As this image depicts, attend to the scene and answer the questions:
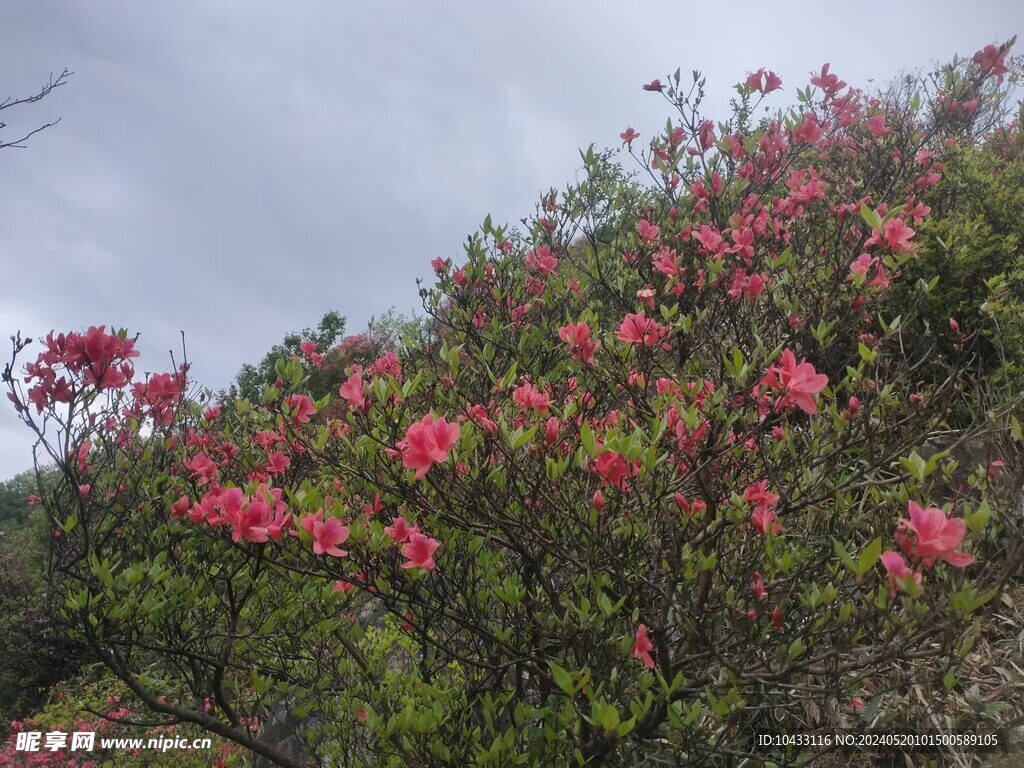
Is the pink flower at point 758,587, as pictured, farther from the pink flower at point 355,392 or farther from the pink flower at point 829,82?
the pink flower at point 829,82

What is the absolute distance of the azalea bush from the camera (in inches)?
68.9

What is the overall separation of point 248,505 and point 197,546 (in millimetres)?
2159

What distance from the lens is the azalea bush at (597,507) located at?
1751 mm

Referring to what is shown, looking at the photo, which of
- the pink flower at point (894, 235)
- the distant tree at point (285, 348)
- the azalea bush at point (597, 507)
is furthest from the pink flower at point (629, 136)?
the distant tree at point (285, 348)

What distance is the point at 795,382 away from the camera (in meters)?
1.71

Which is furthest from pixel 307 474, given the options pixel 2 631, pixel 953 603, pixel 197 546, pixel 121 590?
pixel 2 631

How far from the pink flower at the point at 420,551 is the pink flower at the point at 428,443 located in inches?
7.8

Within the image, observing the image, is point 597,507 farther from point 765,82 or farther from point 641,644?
point 765,82

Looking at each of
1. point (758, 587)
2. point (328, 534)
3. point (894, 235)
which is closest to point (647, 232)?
point (894, 235)

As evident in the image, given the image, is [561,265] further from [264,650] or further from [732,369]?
[264,650]

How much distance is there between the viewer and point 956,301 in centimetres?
445

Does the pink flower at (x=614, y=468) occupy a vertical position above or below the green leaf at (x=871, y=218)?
below

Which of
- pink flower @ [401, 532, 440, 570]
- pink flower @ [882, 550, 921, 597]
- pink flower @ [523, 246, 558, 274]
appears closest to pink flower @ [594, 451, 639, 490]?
pink flower @ [401, 532, 440, 570]

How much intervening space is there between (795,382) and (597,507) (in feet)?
2.21
